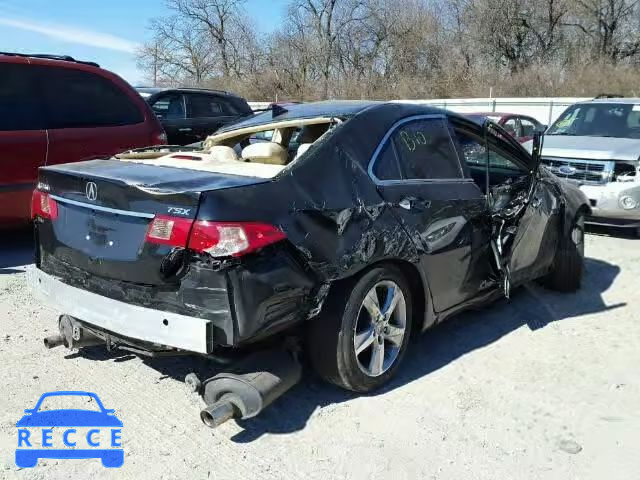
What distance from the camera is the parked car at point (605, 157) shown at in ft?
24.8

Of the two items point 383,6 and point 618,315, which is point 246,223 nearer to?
point 618,315

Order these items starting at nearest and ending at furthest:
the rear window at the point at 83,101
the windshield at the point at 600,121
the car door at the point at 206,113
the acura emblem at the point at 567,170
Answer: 1. the rear window at the point at 83,101
2. the acura emblem at the point at 567,170
3. the windshield at the point at 600,121
4. the car door at the point at 206,113

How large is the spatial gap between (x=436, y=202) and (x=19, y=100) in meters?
4.54

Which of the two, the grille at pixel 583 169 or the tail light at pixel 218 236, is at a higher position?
the tail light at pixel 218 236

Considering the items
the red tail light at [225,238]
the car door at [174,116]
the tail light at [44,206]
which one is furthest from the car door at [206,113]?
the red tail light at [225,238]


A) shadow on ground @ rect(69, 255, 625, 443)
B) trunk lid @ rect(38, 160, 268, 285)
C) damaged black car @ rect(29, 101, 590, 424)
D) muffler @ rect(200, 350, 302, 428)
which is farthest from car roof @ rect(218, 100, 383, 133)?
shadow on ground @ rect(69, 255, 625, 443)

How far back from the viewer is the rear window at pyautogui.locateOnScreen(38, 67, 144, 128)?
6.47 meters

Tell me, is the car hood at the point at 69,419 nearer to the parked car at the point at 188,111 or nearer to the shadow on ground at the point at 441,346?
the shadow on ground at the point at 441,346

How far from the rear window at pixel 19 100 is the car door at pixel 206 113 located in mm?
5240

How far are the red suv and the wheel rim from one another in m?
4.21

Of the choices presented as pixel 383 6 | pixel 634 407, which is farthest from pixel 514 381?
pixel 383 6

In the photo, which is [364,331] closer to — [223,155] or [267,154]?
[267,154]

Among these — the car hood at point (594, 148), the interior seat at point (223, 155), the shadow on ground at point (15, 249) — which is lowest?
the shadow on ground at point (15, 249)

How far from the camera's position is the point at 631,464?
9.94ft
